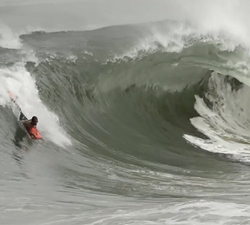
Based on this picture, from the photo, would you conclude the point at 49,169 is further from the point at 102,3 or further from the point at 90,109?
the point at 102,3

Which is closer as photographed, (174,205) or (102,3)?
(174,205)

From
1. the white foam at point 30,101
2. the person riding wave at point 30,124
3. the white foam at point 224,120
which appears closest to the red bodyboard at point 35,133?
the person riding wave at point 30,124

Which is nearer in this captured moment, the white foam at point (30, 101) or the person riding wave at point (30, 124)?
the person riding wave at point (30, 124)

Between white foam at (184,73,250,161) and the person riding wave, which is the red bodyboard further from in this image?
white foam at (184,73,250,161)

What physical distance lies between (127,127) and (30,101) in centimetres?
229

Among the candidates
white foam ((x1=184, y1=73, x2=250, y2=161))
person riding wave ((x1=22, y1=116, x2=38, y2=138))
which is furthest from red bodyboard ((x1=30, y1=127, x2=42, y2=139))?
white foam ((x1=184, y1=73, x2=250, y2=161))

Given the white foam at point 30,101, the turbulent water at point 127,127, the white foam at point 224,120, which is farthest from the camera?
the white foam at point 224,120

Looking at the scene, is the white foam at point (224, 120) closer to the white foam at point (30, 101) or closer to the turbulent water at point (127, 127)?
the turbulent water at point (127, 127)

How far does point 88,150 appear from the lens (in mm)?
9180

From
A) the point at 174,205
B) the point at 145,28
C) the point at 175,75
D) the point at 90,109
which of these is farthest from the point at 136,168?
the point at 145,28

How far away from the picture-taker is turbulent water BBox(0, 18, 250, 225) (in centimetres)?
605

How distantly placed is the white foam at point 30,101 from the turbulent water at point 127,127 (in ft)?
0.09

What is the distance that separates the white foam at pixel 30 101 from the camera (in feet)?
31.5

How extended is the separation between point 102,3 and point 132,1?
1.62 meters
